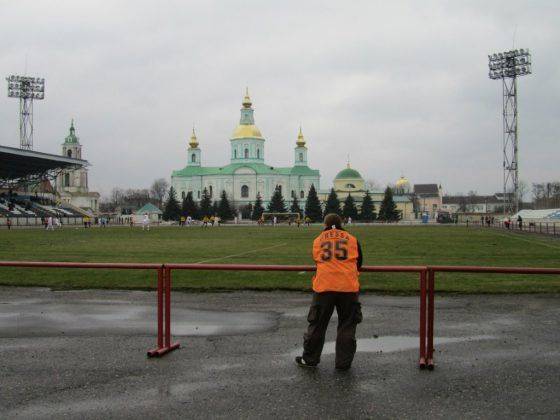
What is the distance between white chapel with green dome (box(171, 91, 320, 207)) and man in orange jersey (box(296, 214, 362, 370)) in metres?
143

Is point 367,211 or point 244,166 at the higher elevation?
point 244,166

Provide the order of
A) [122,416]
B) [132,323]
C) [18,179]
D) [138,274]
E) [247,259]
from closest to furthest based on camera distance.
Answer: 1. [122,416]
2. [132,323]
3. [138,274]
4. [247,259]
5. [18,179]

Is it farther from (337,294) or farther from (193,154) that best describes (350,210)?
(337,294)

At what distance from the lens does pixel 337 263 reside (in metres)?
7.57

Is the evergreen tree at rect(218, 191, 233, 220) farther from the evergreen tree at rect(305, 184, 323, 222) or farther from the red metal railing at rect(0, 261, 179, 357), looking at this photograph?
the red metal railing at rect(0, 261, 179, 357)

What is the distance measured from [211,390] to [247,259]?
17493 millimetres

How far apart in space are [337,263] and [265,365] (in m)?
1.62

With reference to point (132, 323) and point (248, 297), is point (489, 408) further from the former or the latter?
point (248, 297)

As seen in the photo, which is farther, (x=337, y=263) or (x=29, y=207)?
(x=29, y=207)

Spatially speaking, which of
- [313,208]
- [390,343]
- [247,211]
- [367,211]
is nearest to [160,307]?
[390,343]

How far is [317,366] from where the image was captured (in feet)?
25.3

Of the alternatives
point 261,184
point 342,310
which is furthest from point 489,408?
point 261,184

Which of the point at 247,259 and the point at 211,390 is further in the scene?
the point at 247,259

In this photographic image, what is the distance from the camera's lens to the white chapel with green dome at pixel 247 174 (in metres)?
154
